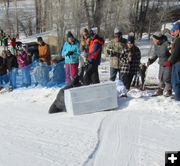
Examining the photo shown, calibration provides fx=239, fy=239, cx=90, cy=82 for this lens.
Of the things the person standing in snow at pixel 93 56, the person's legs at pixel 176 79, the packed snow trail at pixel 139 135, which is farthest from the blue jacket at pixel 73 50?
the person's legs at pixel 176 79

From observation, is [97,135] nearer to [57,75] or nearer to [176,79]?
[176,79]

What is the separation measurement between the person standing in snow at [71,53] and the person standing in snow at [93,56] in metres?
0.88

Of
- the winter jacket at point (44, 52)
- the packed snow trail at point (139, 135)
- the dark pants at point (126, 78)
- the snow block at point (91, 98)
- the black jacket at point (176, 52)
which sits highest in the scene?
the black jacket at point (176, 52)

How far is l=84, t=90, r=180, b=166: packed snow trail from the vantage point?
3.48 metres

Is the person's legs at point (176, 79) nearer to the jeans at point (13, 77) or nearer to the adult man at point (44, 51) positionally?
the adult man at point (44, 51)

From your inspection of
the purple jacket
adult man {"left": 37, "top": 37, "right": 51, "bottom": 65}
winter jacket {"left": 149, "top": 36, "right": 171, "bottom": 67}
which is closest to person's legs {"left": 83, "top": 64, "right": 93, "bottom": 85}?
winter jacket {"left": 149, "top": 36, "right": 171, "bottom": 67}

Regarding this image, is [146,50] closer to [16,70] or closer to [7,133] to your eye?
[16,70]

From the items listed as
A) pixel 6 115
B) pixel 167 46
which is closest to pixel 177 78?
pixel 167 46

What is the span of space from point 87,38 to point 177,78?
3.07 metres

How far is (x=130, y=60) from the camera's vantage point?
21.0ft

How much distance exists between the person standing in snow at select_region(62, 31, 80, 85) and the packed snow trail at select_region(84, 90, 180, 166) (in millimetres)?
2486

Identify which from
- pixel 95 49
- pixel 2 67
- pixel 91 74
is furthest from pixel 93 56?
pixel 2 67

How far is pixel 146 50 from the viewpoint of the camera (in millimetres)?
23578

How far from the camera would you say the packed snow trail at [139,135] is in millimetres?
3484
